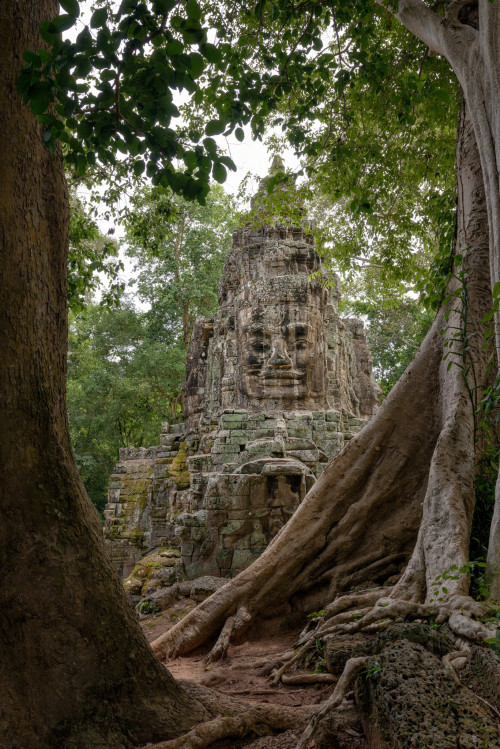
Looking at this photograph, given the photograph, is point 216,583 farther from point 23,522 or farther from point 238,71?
point 238,71

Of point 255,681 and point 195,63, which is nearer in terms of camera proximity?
point 195,63

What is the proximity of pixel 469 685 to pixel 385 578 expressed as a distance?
230cm

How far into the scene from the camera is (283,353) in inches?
469

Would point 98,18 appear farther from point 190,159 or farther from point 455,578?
point 455,578

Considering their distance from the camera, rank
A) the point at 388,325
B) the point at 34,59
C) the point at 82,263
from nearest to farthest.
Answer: the point at 34,59 → the point at 82,263 → the point at 388,325

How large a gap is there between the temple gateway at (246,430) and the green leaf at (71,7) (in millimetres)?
6024

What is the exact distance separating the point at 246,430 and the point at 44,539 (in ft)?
26.6

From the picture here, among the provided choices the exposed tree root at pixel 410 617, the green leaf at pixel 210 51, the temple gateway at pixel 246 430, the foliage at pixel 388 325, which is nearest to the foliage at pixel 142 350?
the temple gateway at pixel 246 430

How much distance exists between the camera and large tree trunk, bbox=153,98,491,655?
4.09 meters

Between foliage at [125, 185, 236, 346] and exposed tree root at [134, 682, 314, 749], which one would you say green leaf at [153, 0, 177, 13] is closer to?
exposed tree root at [134, 682, 314, 749]

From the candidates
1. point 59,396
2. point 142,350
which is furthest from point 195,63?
point 142,350

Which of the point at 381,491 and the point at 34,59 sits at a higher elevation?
the point at 34,59

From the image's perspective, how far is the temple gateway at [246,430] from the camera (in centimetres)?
732

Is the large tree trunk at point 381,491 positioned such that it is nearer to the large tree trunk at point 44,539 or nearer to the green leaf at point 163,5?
the large tree trunk at point 44,539
